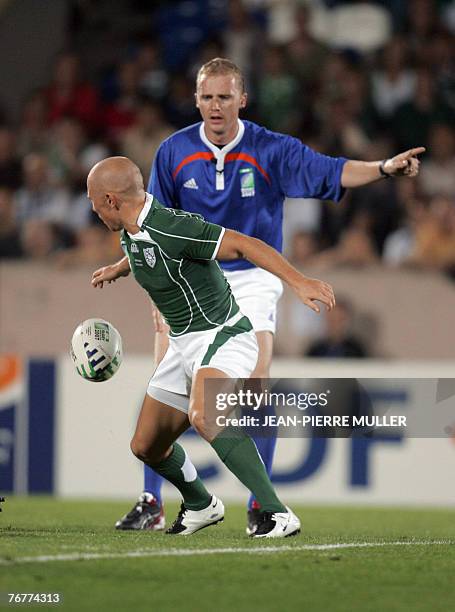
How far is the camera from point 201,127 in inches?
294

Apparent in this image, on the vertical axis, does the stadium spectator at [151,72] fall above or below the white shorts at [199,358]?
above

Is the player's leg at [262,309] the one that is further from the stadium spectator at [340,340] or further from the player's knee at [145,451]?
the stadium spectator at [340,340]

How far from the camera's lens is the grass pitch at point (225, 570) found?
4719 mm

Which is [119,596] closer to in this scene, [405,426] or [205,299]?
[205,299]

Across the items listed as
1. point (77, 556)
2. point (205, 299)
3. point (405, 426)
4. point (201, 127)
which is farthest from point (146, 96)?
point (77, 556)

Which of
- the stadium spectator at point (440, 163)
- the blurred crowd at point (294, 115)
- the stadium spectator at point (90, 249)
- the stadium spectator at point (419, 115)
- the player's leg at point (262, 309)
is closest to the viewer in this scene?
the player's leg at point (262, 309)

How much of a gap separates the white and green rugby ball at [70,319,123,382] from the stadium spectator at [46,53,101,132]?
7.37 meters

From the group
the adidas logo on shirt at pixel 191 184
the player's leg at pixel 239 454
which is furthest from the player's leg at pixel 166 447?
the adidas logo on shirt at pixel 191 184

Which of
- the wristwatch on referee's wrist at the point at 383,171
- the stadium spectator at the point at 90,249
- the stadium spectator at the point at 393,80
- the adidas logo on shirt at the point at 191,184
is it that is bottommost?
the stadium spectator at the point at 90,249

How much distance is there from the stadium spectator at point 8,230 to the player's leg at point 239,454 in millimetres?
6308

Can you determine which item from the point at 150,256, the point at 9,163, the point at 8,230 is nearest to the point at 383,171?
the point at 150,256

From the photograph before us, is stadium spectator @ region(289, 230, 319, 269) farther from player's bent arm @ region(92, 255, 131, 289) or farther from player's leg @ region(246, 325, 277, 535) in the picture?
player's bent arm @ region(92, 255, 131, 289)

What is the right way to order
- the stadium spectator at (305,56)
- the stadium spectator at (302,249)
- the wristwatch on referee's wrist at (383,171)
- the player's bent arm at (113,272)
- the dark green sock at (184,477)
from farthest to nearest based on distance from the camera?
the stadium spectator at (305,56) → the stadium spectator at (302,249) → the wristwatch on referee's wrist at (383,171) → the player's bent arm at (113,272) → the dark green sock at (184,477)


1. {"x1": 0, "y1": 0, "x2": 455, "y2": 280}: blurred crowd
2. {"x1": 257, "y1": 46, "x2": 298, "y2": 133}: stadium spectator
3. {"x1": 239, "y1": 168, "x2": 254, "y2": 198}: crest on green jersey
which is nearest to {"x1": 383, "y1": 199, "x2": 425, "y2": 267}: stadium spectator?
{"x1": 0, "y1": 0, "x2": 455, "y2": 280}: blurred crowd
